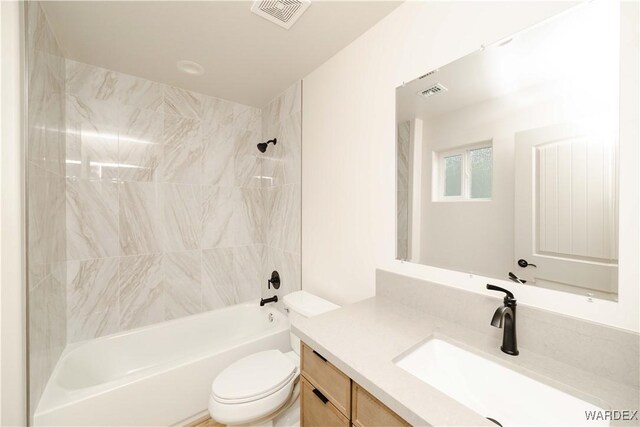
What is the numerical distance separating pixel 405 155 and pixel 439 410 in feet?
3.31

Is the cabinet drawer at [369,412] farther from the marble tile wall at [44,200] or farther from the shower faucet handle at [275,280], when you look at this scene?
the shower faucet handle at [275,280]

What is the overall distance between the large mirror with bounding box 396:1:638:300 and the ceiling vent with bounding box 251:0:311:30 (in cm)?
69

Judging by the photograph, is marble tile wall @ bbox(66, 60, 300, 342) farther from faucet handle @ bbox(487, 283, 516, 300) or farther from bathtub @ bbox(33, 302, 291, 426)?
faucet handle @ bbox(487, 283, 516, 300)

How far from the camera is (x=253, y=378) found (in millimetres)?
1313

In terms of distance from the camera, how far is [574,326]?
0.71 meters

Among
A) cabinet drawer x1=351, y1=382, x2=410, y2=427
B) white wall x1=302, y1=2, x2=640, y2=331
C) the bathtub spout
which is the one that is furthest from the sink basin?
the bathtub spout

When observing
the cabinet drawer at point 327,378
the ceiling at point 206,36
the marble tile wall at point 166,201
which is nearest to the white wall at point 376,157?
the ceiling at point 206,36

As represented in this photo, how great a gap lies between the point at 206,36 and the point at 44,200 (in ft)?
4.18

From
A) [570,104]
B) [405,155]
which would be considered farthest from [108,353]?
[570,104]

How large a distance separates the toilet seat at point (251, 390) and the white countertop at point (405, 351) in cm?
56

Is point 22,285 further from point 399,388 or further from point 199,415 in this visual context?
point 399,388

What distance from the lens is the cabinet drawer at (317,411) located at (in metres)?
0.81

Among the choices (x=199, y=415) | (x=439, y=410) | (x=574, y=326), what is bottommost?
(x=199, y=415)

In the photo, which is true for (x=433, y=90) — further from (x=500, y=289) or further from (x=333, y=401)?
(x=333, y=401)
